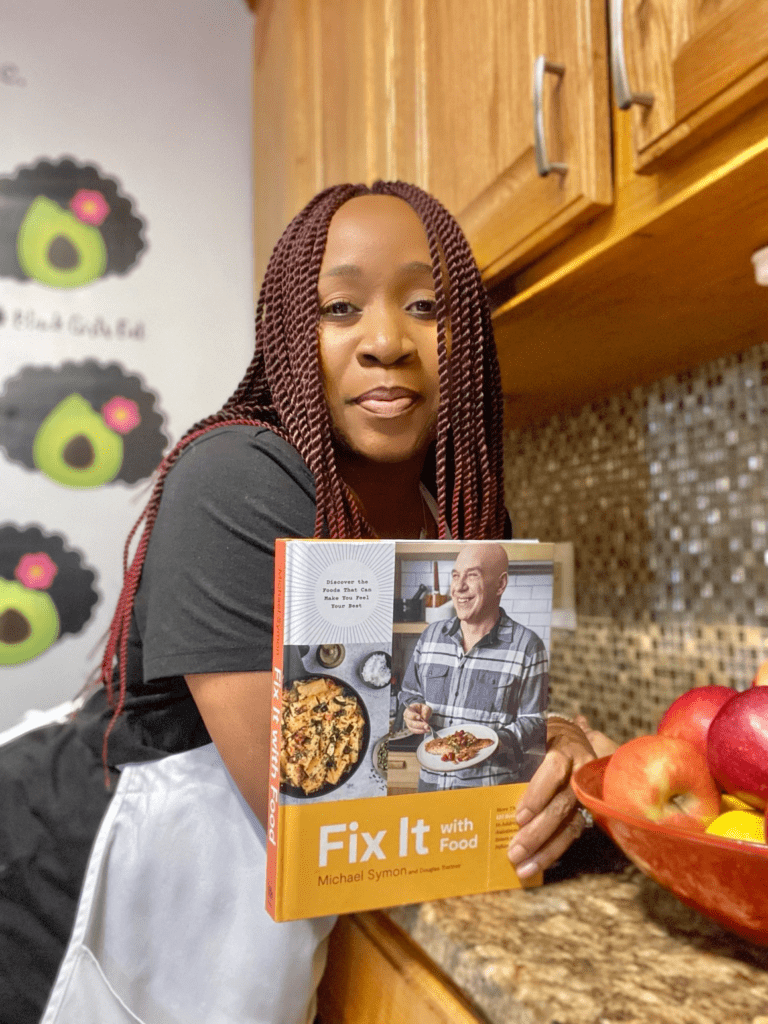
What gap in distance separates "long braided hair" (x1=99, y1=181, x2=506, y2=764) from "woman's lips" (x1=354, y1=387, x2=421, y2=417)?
0.11 ft

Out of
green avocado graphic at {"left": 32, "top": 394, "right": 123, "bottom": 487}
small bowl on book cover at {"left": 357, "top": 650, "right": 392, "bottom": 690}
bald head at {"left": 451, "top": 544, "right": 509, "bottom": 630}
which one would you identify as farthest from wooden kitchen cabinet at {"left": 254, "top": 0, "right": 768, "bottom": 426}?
green avocado graphic at {"left": 32, "top": 394, "right": 123, "bottom": 487}

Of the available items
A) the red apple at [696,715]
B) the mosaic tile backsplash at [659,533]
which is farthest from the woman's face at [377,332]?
the mosaic tile backsplash at [659,533]

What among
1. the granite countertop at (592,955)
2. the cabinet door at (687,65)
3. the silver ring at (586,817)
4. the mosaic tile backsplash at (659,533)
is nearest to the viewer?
the granite countertop at (592,955)

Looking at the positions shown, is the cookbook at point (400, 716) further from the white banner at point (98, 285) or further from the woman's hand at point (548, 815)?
the white banner at point (98, 285)

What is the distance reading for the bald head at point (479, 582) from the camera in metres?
0.56

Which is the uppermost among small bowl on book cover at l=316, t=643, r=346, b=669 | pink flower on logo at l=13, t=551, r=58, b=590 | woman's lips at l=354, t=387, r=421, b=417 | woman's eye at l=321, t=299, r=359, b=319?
woman's eye at l=321, t=299, r=359, b=319

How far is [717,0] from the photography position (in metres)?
0.56

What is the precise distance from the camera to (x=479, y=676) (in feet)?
1.89

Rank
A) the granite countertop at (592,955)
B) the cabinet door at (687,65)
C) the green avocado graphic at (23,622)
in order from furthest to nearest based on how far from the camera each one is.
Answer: the green avocado graphic at (23,622) < the cabinet door at (687,65) < the granite countertop at (592,955)

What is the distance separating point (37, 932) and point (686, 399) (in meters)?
0.96

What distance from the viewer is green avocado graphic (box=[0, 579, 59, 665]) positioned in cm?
165

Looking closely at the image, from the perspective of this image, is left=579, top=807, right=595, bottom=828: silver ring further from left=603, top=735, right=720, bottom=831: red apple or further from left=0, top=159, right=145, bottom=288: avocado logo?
left=0, top=159, right=145, bottom=288: avocado logo

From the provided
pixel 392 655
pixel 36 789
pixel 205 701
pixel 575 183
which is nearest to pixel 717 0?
pixel 575 183

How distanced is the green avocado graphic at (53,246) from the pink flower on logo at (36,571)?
58 cm
